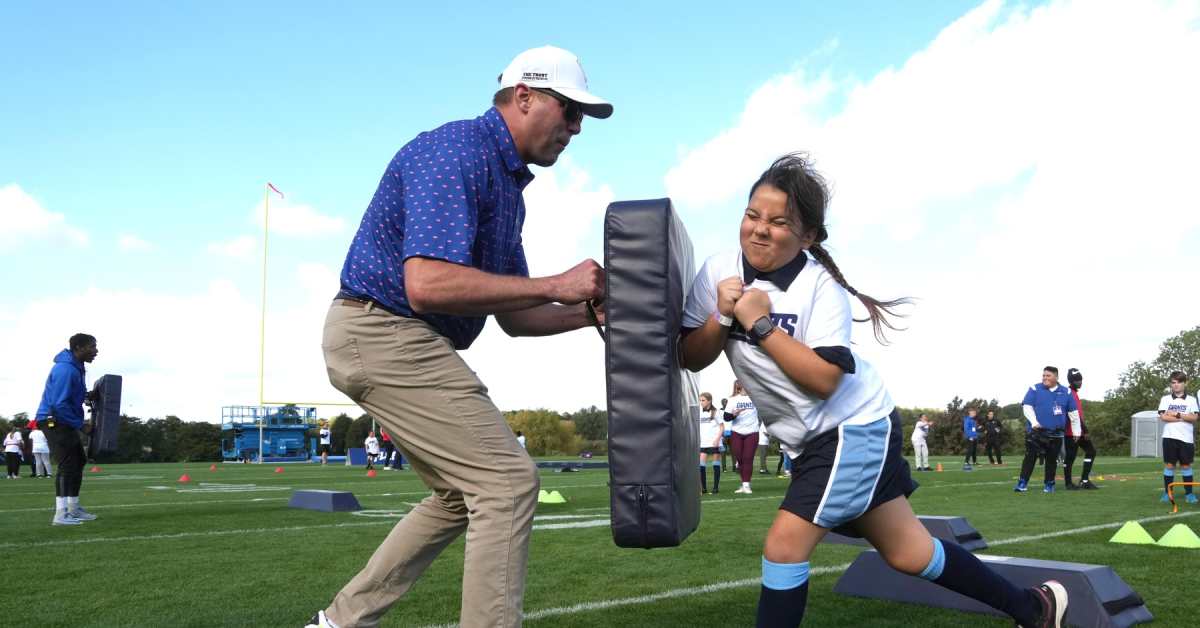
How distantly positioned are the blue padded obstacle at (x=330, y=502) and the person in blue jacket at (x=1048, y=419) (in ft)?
31.3

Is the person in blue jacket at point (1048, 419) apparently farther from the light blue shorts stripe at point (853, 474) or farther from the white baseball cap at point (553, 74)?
the white baseball cap at point (553, 74)

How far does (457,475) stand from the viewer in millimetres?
3047

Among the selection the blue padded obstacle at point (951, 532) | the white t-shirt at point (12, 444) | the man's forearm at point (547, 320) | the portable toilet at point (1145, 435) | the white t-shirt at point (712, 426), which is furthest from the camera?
the portable toilet at point (1145, 435)

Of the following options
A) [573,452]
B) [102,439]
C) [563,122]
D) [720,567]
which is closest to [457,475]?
[563,122]

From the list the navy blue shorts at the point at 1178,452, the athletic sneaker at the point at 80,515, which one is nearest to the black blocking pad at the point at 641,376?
the athletic sneaker at the point at 80,515

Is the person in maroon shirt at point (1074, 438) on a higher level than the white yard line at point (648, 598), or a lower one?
higher

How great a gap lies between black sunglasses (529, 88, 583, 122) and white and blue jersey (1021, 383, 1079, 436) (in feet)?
41.8

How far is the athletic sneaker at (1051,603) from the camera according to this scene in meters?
3.75

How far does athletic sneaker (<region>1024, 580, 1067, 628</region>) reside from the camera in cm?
375

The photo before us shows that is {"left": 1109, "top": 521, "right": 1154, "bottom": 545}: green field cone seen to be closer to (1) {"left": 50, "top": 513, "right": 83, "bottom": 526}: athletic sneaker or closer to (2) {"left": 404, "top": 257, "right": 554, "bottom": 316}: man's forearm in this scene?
(2) {"left": 404, "top": 257, "right": 554, "bottom": 316}: man's forearm

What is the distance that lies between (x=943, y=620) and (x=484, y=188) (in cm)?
301

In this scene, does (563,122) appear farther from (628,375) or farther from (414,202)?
(628,375)

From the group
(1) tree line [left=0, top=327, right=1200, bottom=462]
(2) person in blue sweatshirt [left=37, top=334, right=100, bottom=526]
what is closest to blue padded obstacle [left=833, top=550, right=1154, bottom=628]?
(2) person in blue sweatshirt [left=37, top=334, right=100, bottom=526]

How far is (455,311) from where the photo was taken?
289 cm
